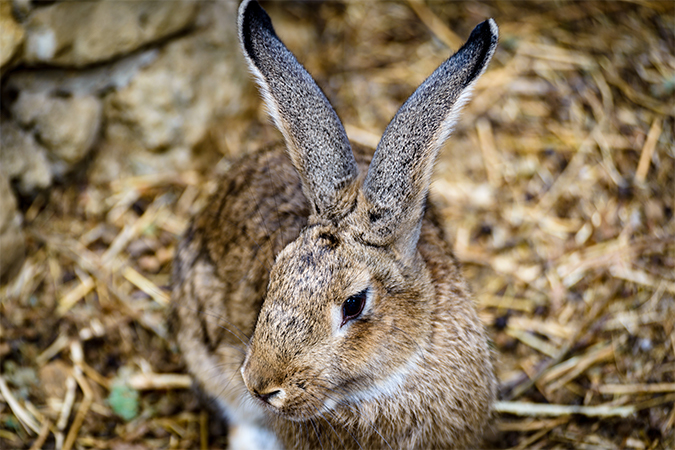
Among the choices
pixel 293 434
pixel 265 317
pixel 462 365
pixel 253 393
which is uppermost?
pixel 265 317

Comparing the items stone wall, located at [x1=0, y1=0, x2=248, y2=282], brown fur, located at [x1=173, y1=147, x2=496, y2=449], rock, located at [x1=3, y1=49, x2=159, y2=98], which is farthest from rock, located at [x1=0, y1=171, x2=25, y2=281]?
brown fur, located at [x1=173, y1=147, x2=496, y2=449]

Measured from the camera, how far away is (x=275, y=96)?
273 cm

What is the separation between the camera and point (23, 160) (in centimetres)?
428

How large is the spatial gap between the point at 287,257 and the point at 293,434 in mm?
1030

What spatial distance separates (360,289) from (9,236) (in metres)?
2.70

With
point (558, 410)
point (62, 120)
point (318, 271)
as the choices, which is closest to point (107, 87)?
point (62, 120)

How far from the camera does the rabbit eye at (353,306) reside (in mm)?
2584

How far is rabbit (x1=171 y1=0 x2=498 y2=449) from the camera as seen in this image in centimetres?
252

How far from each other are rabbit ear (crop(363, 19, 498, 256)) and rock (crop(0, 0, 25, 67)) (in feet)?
8.64

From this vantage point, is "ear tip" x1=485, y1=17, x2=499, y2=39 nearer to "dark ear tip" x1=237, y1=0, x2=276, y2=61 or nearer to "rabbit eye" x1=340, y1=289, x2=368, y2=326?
"dark ear tip" x1=237, y1=0, x2=276, y2=61

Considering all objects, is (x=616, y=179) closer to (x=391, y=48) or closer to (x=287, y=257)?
(x=391, y=48)

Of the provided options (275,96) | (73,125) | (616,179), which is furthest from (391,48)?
(275,96)

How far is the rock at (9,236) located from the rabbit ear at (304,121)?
222 centimetres

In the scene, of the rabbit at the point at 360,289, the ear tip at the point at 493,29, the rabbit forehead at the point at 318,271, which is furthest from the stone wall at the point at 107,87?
the ear tip at the point at 493,29
